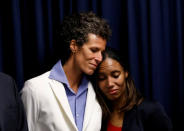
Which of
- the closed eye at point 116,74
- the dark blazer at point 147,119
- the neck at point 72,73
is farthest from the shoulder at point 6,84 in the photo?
the dark blazer at point 147,119

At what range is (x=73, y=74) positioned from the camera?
5.17ft

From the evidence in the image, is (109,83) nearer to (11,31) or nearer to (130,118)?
(130,118)

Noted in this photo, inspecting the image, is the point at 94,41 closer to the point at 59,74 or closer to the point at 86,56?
the point at 86,56

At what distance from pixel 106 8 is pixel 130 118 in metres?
0.76

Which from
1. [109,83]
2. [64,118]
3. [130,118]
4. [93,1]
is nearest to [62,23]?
[93,1]

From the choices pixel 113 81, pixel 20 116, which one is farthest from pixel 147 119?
pixel 20 116

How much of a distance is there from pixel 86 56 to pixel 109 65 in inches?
6.0

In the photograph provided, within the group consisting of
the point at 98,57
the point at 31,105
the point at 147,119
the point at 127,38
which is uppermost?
the point at 127,38

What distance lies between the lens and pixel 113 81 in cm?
154

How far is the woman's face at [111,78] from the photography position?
1.54 meters

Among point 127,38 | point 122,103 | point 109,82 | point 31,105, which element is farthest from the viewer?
point 127,38

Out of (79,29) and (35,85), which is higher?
(79,29)

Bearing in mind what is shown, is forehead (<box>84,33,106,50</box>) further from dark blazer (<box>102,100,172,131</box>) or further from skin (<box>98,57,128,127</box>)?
dark blazer (<box>102,100,172,131</box>)

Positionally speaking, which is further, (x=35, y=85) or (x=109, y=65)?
(x=109, y=65)
